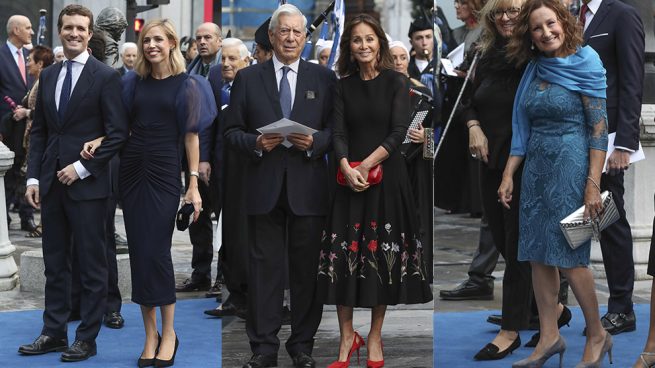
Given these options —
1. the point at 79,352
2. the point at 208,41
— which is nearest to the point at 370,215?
the point at 79,352

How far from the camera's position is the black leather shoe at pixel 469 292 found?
915cm

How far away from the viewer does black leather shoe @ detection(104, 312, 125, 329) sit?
326 inches

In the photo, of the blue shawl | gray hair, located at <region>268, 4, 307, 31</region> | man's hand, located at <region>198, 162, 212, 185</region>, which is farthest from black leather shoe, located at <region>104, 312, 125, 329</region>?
the blue shawl

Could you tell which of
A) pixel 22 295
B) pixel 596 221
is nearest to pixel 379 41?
pixel 596 221

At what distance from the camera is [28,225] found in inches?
530

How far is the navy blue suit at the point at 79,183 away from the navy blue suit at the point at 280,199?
75 centimetres

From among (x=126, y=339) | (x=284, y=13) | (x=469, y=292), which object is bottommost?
(x=126, y=339)

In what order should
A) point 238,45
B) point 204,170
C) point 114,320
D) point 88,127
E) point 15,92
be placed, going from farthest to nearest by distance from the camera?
point 15,92, point 238,45, point 204,170, point 114,320, point 88,127

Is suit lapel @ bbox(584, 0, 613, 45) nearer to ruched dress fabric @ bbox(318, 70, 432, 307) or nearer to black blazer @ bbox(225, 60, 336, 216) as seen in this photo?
ruched dress fabric @ bbox(318, 70, 432, 307)

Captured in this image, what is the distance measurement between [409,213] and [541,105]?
3.12 feet

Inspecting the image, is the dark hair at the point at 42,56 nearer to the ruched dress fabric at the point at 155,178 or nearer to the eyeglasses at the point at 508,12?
the ruched dress fabric at the point at 155,178

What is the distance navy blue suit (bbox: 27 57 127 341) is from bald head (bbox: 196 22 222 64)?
93.2 inches

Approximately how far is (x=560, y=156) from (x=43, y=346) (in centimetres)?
308

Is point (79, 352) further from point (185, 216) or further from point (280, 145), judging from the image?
point (280, 145)
